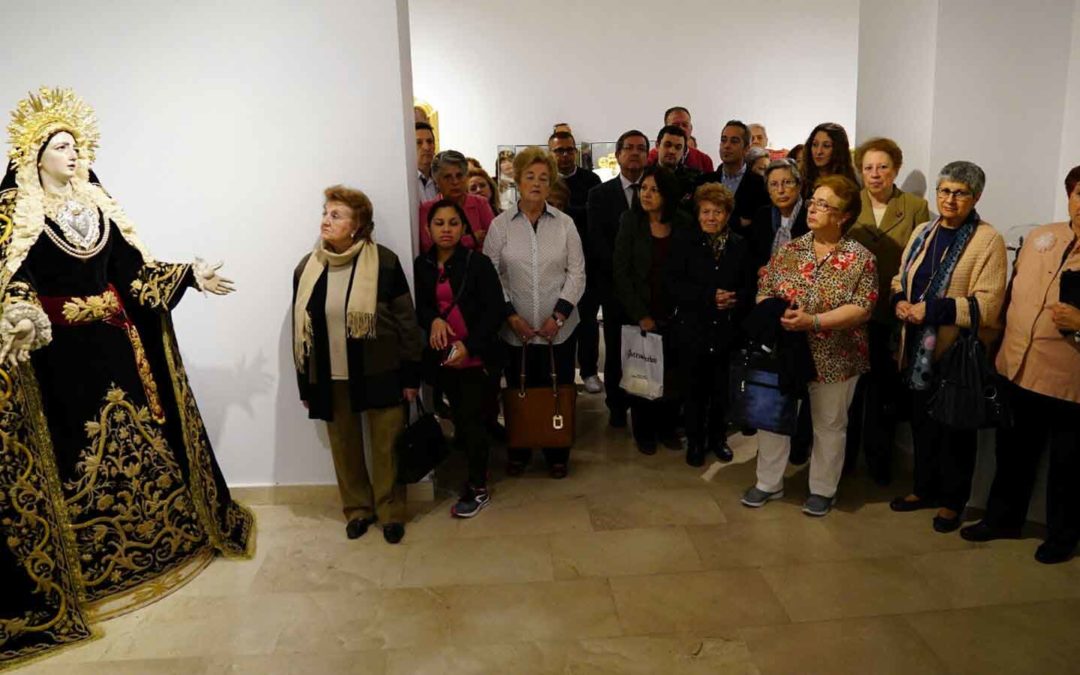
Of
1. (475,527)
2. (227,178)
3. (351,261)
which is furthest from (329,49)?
(475,527)

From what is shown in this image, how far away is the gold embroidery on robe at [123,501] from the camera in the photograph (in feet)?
10.2

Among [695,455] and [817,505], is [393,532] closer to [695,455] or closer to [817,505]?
[695,455]

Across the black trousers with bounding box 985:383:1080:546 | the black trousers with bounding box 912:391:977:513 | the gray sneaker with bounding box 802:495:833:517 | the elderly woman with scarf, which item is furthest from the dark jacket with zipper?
the black trousers with bounding box 985:383:1080:546

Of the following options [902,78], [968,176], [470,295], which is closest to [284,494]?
[470,295]

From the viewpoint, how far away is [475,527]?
3832 millimetres

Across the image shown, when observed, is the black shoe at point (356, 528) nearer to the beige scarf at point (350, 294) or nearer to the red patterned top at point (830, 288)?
the beige scarf at point (350, 294)

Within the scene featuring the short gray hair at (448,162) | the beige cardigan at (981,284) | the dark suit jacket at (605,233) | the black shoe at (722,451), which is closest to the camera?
the beige cardigan at (981,284)

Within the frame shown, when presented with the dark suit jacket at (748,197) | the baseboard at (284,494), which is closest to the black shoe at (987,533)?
the dark suit jacket at (748,197)

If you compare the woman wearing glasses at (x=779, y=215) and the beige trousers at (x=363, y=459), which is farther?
the woman wearing glasses at (x=779, y=215)

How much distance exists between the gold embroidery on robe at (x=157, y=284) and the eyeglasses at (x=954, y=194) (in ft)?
10.8

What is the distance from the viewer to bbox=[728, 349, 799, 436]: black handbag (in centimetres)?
368

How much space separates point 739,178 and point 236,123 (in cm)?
340

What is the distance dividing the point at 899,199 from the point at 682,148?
1.39 metres

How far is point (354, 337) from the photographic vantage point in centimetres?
349
